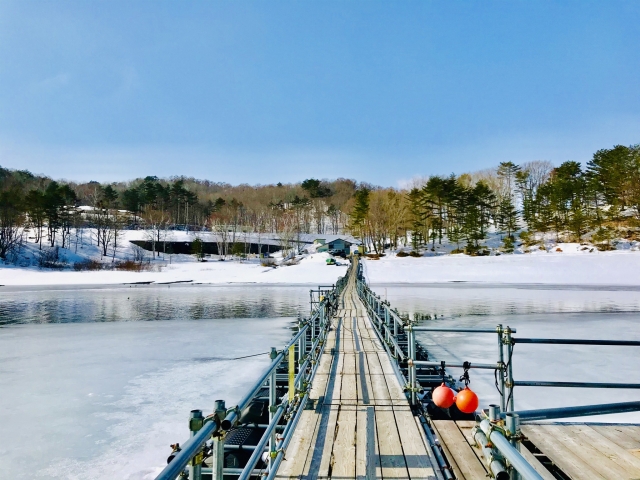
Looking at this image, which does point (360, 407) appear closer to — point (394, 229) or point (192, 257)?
point (394, 229)

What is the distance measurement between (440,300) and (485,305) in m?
3.41

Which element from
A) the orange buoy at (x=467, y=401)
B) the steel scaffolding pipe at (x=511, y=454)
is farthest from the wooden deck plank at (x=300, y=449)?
the steel scaffolding pipe at (x=511, y=454)

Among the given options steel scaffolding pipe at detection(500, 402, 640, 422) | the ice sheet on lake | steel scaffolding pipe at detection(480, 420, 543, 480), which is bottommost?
the ice sheet on lake

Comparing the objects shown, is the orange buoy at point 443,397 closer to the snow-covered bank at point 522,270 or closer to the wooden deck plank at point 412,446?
the wooden deck plank at point 412,446

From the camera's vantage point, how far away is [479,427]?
211 cm

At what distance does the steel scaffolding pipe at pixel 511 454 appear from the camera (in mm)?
1352

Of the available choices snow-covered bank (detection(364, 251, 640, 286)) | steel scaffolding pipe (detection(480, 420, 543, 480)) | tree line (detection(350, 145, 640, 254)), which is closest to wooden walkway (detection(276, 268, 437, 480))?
steel scaffolding pipe (detection(480, 420, 543, 480))

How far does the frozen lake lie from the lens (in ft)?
20.4

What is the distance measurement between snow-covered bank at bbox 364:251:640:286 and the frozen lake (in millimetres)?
19941

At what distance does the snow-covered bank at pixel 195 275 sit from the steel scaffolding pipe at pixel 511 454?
40880 mm

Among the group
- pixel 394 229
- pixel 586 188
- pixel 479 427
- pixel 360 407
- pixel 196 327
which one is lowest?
pixel 196 327

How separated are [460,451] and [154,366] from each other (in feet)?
30.0

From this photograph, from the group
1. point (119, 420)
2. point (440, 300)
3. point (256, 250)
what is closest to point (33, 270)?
point (256, 250)

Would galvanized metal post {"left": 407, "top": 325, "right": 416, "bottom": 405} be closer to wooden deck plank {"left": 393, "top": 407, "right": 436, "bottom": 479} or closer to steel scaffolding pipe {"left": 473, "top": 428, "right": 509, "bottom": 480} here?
wooden deck plank {"left": 393, "top": 407, "right": 436, "bottom": 479}
